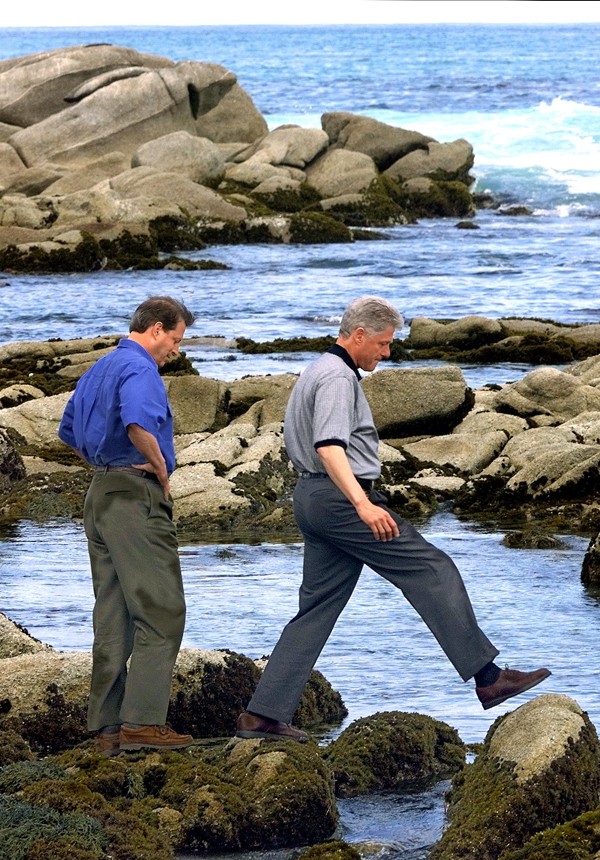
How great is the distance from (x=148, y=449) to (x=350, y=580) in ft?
3.44

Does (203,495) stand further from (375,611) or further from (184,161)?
(184,161)

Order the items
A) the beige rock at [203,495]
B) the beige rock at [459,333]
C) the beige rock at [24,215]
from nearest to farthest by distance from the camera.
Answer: the beige rock at [203,495], the beige rock at [459,333], the beige rock at [24,215]

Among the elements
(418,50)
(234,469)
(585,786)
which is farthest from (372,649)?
(418,50)

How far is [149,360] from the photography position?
6.60m

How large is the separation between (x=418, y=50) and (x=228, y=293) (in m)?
134

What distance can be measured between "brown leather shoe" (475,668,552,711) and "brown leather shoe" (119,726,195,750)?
4.25 feet

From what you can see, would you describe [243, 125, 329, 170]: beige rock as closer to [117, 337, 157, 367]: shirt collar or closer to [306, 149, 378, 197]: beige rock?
[306, 149, 378, 197]: beige rock

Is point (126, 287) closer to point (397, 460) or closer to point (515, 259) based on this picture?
point (515, 259)

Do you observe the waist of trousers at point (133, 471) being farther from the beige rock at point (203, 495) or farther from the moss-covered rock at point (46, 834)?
the beige rock at point (203, 495)

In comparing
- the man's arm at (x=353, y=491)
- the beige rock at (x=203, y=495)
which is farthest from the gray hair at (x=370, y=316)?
the beige rock at (x=203, y=495)

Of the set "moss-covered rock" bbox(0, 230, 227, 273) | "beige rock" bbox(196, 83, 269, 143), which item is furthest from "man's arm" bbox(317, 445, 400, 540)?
"beige rock" bbox(196, 83, 269, 143)

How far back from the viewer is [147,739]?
6.63m

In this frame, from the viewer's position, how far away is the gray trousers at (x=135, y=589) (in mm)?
6500

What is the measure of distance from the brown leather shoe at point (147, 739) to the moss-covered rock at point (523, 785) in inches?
47.1
